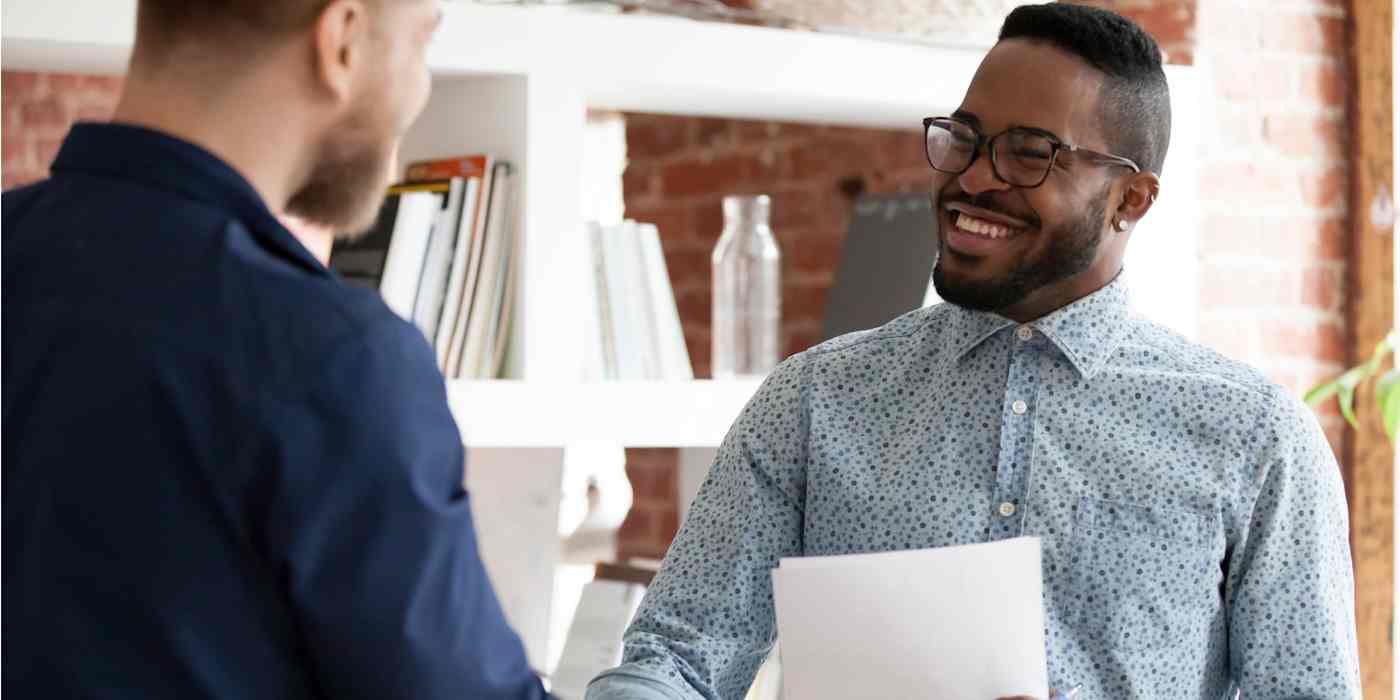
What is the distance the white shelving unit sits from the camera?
2168 millimetres

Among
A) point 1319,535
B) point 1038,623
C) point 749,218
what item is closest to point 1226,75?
point 749,218

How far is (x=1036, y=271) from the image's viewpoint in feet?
5.06

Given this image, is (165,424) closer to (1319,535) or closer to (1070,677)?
(1070,677)

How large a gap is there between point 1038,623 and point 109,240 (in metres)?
0.81

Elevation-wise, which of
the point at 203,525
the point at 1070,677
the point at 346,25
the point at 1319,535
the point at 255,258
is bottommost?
the point at 1070,677

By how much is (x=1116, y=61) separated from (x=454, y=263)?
3.15 feet

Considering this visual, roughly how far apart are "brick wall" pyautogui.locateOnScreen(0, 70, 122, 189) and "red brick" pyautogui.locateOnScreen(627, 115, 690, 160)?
8.02 ft

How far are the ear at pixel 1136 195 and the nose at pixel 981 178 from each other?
145 millimetres

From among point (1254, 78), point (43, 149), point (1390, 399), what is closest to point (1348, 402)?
point (1390, 399)

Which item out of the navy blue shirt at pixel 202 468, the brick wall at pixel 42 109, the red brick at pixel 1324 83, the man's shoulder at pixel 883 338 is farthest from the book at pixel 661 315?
the brick wall at pixel 42 109

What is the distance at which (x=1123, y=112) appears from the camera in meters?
1.59

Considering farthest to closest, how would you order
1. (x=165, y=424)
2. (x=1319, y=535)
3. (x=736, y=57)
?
1. (x=736, y=57)
2. (x=1319, y=535)
3. (x=165, y=424)

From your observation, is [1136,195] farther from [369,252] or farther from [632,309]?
[369,252]

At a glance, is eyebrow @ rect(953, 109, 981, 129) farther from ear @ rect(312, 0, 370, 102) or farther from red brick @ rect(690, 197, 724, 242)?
red brick @ rect(690, 197, 724, 242)
